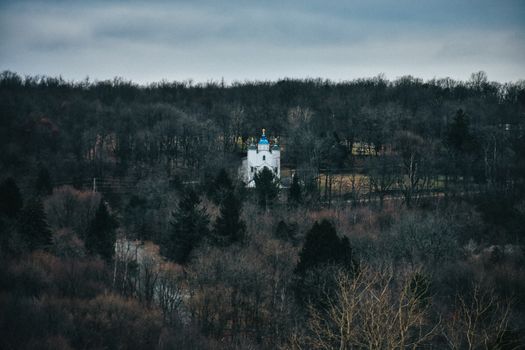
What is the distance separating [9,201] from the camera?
33.1 meters

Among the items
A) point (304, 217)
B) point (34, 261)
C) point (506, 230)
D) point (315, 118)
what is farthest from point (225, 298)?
point (315, 118)

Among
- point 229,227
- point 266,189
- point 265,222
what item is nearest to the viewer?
point 229,227

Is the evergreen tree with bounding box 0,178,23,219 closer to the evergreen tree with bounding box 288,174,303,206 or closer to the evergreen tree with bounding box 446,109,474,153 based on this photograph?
the evergreen tree with bounding box 288,174,303,206

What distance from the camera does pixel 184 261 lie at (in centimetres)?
3447

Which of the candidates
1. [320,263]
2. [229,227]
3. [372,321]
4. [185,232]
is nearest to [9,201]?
[185,232]

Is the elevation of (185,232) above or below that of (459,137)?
below

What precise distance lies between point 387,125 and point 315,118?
11233 mm

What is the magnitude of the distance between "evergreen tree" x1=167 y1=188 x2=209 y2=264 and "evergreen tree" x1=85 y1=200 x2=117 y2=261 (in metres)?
3.66

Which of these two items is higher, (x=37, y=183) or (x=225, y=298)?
(x=37, y=183)

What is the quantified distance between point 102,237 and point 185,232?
15.6ft

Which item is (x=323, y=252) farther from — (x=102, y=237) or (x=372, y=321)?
(x=372, y=321)

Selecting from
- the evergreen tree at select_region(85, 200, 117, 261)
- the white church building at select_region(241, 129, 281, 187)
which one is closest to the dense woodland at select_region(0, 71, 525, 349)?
the evergreen tree at select_region(85, 200, 117, 261)

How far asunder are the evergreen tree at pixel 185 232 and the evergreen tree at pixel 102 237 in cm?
366

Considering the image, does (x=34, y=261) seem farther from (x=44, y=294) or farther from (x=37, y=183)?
(x=37, y=183)
